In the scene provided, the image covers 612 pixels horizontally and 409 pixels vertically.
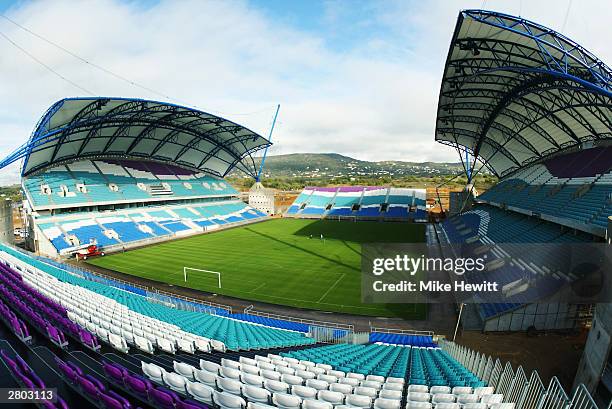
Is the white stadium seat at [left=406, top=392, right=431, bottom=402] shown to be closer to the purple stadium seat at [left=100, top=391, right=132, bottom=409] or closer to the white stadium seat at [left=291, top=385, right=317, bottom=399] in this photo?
the white stadium seat at [left=291, top=385, right=317, bottom=399]

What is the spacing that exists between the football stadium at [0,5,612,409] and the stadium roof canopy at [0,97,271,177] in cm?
→ 39

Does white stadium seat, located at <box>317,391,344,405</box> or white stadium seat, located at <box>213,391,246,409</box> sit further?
white stadium seat, located at <box>317,391,344,405</box>

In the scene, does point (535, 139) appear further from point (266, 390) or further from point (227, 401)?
point (227, 401)

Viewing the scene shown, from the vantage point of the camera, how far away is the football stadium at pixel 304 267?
642 centimetres

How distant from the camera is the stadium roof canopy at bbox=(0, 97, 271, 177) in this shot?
32.4 metres

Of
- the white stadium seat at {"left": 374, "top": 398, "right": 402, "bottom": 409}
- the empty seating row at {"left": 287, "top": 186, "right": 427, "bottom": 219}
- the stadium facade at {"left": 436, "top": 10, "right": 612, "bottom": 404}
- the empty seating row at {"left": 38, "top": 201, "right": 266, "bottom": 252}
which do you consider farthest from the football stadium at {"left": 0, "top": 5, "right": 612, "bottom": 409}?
the empty seating row at {"left": 287, "top": 186, "right": 427, "bottom": 219}

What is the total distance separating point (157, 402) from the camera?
16.4ft

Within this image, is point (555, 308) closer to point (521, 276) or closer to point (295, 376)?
point (521, 276)

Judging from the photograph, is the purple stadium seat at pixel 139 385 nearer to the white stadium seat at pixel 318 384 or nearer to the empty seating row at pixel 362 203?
the white stadium seat at pixel 318 384

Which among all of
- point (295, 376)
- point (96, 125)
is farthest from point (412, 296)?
point (96, 125)

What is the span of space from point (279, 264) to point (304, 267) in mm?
2632

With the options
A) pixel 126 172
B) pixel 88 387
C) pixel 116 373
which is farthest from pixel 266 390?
pixel 126 172

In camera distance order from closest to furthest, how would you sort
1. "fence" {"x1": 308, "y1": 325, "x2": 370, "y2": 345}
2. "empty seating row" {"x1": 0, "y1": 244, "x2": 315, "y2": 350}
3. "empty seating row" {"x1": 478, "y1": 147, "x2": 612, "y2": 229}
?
"empty seating row" {"x1": 0, "y1": 244, "x2": 315, "y2": 350}, "fence" {"x1": 308, "y1": 325, "x2": 370, "y2": 345}, "empty seating row" {"x1": 478, "y1": 147, "x2": 612, "y2": 229}

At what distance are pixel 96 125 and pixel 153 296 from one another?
1212 inches
